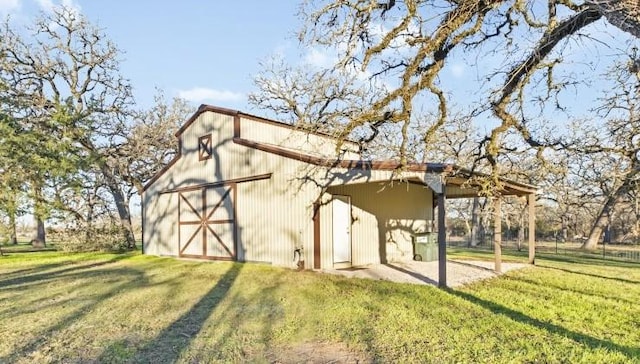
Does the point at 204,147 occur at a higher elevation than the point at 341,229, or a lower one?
higher

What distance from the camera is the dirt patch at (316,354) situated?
4031 millimetres

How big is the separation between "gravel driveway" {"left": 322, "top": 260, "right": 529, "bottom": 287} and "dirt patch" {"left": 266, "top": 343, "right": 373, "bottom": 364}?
4.29 m

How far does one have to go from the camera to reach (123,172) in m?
20.0

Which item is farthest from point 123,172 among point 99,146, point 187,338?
point 187,338

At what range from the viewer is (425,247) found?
12.4 m

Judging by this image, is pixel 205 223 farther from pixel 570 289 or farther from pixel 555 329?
pixel 555 329

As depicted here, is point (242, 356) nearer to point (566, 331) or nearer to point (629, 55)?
point (566, 331)

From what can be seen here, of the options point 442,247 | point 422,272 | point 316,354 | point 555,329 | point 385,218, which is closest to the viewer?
point 316,354

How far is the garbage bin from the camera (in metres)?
12.4

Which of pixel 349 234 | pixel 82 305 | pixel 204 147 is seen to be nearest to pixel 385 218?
pixel 349 234

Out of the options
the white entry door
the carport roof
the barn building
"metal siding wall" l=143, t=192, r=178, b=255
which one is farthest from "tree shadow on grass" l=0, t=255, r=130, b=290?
the white entry door

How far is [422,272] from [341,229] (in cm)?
231

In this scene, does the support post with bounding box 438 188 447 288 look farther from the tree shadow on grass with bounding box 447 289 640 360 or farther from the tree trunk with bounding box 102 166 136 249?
the tree trunk with bounding box 102 166 136 249

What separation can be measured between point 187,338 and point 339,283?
3.83m
